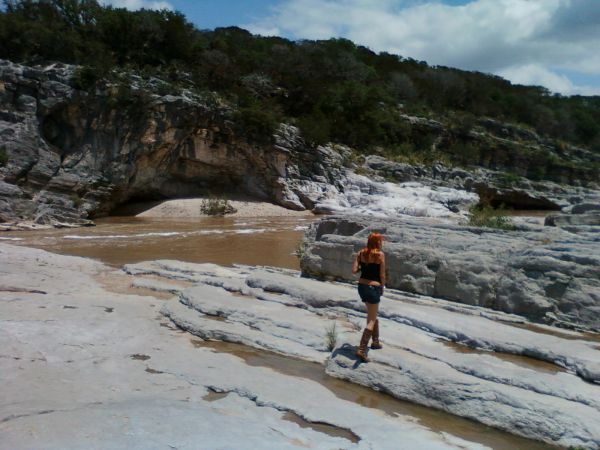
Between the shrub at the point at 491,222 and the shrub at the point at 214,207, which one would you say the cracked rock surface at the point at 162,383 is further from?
the shrub at the point at 214,207

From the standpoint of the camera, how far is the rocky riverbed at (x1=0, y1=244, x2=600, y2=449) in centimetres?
384

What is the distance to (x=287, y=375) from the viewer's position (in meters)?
5.39

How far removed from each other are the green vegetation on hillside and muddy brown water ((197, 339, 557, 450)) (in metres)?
23.1

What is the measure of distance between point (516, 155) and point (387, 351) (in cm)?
4287

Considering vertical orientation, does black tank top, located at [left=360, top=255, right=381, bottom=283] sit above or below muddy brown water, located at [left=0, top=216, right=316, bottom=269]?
above

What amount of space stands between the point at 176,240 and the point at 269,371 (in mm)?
13389

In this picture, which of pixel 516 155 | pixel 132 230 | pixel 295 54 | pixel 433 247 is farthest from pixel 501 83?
pixel 433 247

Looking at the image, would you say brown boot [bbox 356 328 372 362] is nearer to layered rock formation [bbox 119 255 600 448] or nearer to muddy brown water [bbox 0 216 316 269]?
layered rock formation [bbox 119 255 600 448]

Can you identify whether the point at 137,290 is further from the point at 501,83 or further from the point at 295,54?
the point at 501,83

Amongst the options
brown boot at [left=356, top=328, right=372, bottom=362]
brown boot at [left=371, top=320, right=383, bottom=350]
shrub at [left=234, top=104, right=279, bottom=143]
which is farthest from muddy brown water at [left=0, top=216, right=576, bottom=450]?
shrub at [left=234, top=104, right=279, bottom=143]

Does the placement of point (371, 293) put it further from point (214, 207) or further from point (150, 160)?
point (150, 160)

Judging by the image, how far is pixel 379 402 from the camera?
495 centimetres

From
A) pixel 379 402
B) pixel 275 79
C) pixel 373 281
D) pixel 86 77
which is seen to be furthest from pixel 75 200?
pixel 379 402

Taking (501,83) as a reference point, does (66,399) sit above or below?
below
